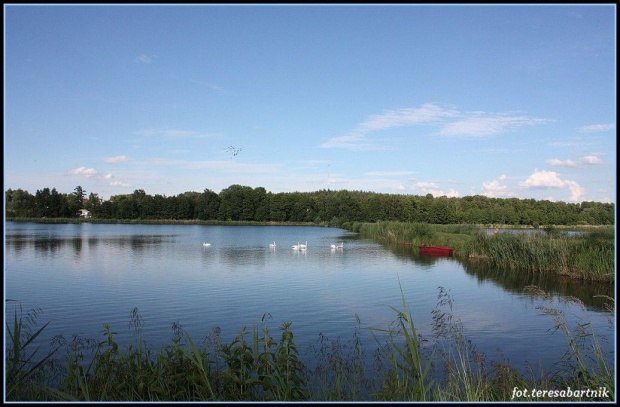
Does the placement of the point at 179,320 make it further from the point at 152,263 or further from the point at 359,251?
the point at 359,251

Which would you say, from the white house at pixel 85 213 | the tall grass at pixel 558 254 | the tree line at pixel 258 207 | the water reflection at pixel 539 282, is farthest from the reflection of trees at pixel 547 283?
the white house at pixel 85 213

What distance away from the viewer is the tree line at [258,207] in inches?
2566

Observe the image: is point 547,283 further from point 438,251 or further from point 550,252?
point 438,251

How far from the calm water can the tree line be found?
44421mm

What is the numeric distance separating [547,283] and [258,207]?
2749 inches

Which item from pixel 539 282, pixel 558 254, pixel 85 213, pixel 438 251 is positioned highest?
pixel 85 213

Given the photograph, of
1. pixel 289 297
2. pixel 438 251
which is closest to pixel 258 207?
pixel 438 251

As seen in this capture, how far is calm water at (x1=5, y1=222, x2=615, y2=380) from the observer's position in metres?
9.70

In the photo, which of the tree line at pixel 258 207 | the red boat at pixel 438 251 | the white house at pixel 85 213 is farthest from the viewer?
the white house at pixel 85 213

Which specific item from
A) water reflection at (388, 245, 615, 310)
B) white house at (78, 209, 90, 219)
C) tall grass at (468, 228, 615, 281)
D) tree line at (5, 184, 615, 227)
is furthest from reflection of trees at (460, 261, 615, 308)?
white house at (78, 209, 90, 219)

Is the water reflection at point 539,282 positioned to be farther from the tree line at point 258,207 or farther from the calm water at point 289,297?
the tree line at point 258,207

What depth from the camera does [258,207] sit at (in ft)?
278

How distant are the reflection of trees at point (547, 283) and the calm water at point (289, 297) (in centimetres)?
4

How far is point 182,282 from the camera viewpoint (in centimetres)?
1647
